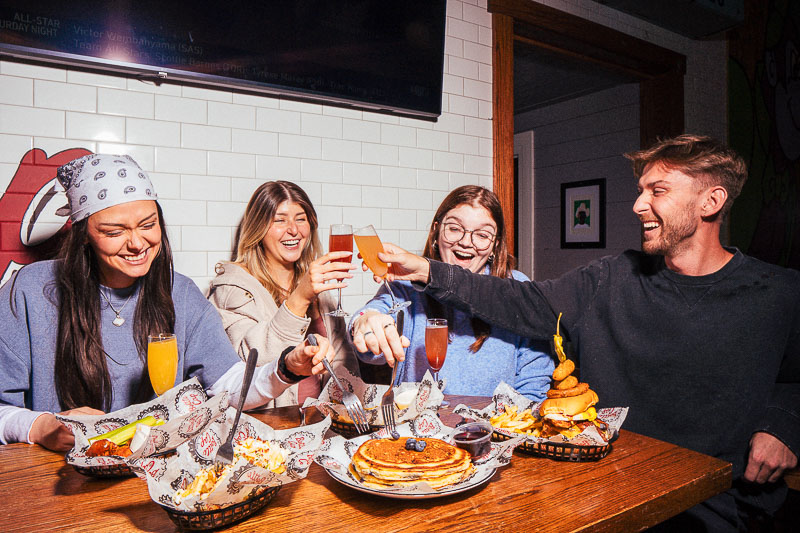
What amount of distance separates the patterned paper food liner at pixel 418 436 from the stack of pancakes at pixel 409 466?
1cm

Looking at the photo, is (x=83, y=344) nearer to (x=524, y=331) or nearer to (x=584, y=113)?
(x=524, y=331)

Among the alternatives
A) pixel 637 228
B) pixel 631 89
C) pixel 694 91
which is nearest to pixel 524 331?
pixel 637 228

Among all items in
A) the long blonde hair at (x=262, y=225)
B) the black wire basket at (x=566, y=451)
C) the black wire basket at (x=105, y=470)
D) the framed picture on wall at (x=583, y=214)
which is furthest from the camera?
the framed picture on wall at (x=583, y=214)

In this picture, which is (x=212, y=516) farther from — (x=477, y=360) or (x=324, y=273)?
(x=477, y=360)

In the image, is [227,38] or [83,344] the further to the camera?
[227,38]

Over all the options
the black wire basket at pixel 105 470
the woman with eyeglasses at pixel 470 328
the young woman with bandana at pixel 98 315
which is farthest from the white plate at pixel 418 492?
the woman with eyeglasses at pixel 470 328

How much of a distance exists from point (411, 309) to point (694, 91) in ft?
13.2

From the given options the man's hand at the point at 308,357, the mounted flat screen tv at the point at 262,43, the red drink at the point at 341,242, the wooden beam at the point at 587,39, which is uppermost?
the wooden beam at the point at 587,39

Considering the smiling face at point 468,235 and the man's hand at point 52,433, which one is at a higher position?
the smiling face at point 468,235

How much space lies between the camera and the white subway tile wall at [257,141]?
2.23 metres

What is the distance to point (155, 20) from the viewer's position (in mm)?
2332

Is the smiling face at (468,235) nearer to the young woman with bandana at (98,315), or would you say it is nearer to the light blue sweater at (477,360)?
the light blue sweater at (477,360)

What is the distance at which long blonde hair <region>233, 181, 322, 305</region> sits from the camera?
2.58 meters

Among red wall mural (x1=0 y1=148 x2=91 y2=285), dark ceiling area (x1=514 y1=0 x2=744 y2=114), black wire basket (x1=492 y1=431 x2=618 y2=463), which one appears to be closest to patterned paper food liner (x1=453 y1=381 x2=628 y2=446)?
black wire basket (x1=492 y1=431 x2=618 y2=463)
